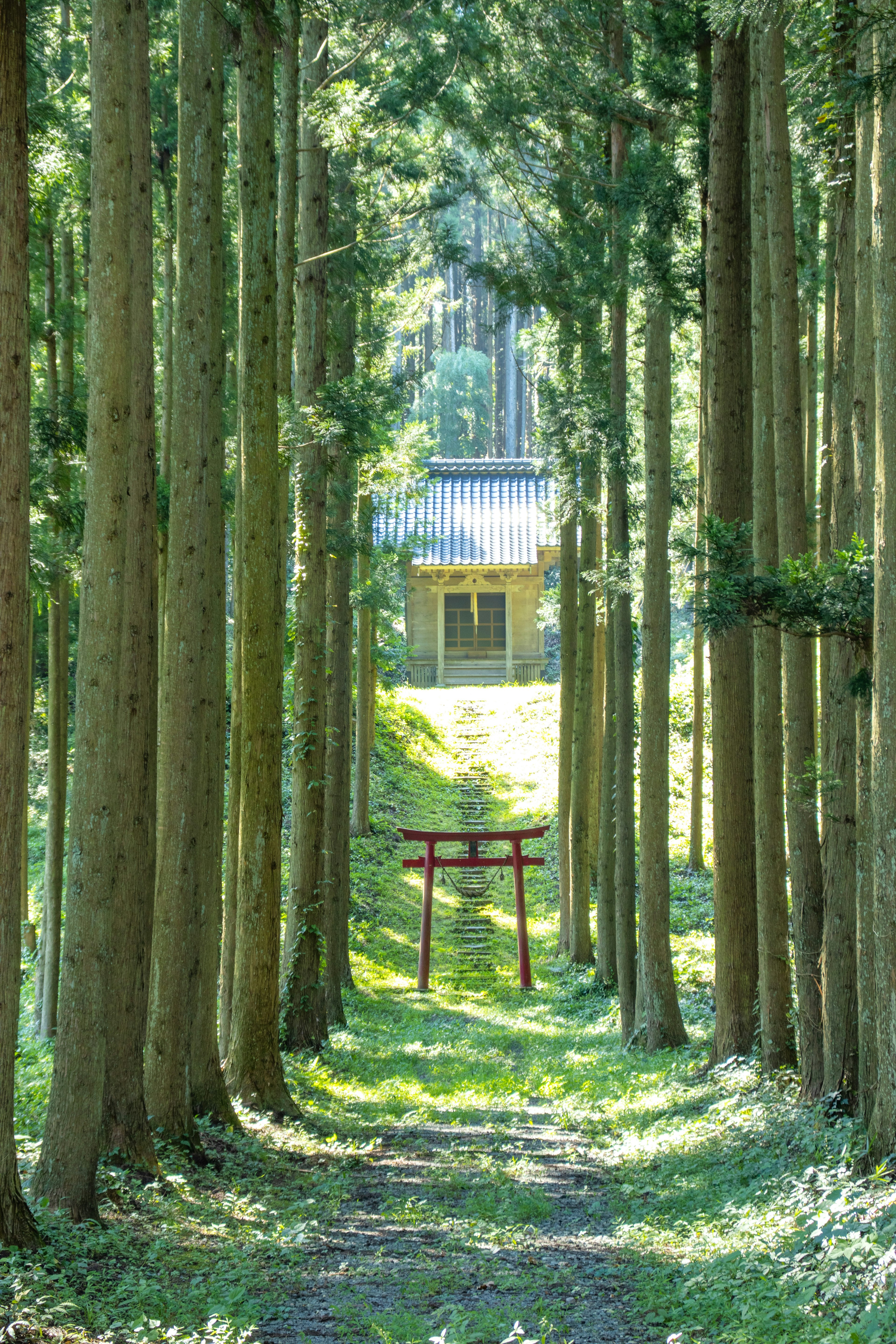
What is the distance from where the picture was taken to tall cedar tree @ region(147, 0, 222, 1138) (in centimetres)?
714

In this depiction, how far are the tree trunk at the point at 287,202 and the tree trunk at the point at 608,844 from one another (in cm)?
478

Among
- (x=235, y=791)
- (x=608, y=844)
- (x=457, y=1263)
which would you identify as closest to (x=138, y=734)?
(x=235, y=791)

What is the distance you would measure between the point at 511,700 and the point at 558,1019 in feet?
59.2

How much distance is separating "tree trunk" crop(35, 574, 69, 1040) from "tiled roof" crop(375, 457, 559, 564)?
18.2 metres

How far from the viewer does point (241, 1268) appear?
5.26 meters

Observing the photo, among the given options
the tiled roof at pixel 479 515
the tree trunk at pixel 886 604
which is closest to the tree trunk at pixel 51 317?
the tree trunk at pixel 886 604

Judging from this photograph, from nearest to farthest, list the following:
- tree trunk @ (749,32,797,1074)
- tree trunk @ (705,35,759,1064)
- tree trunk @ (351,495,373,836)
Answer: tree trunk @ (749,32,797,1074)
tree trunk @ (705,35,759,1064)
tree trunk @ (351,495,373,836)

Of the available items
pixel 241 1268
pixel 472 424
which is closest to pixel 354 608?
pixel 241 1268

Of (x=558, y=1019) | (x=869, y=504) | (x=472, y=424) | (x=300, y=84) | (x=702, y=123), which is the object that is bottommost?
(x=558, y=1019)

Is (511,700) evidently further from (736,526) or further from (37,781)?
(736,526)

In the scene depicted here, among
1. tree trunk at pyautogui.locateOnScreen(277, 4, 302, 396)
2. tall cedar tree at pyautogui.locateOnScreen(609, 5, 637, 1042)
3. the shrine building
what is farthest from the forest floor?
the shrine building

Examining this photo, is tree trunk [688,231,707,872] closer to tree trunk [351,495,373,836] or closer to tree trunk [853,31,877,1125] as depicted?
tree trunk [351,495,373,836]

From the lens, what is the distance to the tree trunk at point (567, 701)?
15.9 meters

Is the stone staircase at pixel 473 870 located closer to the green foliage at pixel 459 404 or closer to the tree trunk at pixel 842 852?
the tree trunk at pixel 842 852
